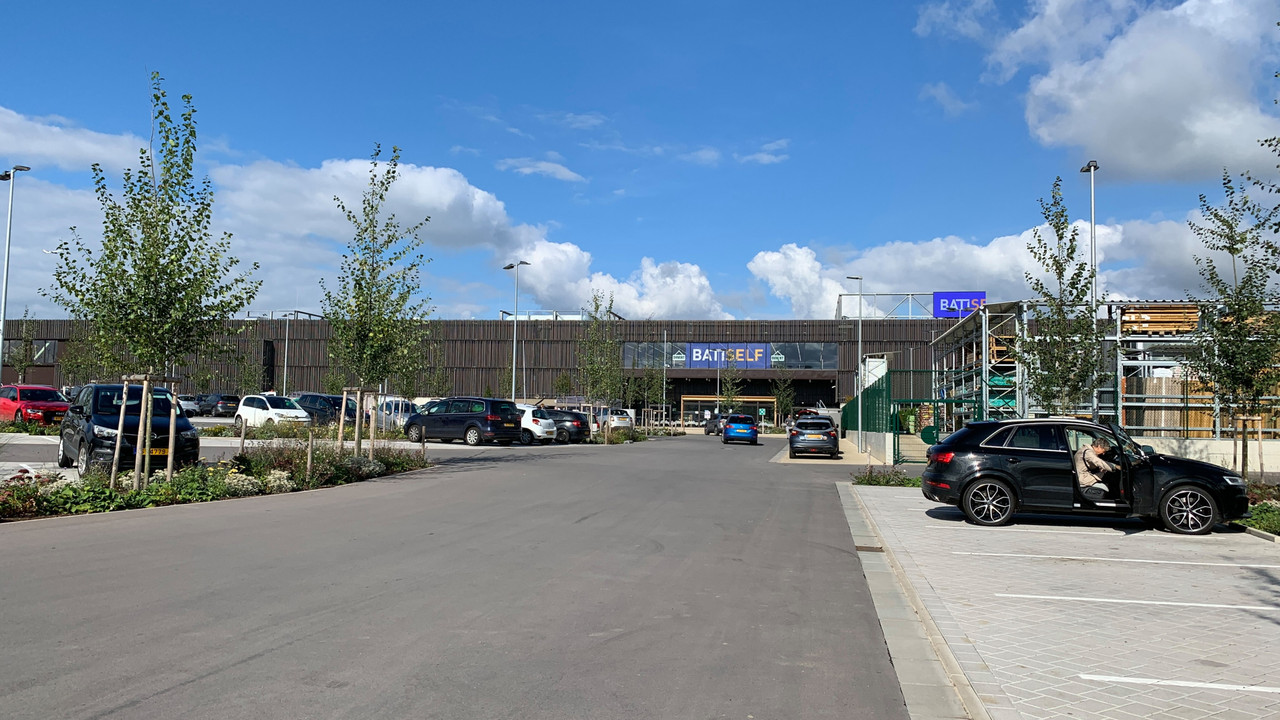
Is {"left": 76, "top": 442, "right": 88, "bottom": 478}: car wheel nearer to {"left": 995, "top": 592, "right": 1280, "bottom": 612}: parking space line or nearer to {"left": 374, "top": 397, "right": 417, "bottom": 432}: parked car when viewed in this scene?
{"left": 995, "top": 592, "right": 1280, "bottom": 612}: parking space line

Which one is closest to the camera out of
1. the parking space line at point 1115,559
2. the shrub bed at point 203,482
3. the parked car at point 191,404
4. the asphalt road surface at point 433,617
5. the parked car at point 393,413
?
the asphalt road surface at point 433,617

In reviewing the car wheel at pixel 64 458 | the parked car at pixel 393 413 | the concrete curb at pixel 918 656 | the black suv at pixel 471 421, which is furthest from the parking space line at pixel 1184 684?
the parked car at pixel 393 413

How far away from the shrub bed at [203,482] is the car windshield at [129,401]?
1.70 meters

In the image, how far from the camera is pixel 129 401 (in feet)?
55.9

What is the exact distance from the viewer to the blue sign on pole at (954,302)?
196ft

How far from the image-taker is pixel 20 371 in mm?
45781

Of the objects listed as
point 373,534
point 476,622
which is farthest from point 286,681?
point 373,534

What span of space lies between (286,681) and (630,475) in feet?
52.2

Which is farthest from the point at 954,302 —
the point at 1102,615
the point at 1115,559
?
the point at 1102,615

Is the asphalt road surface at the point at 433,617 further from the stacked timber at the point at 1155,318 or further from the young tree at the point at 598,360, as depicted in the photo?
the young tree at the point at 598,360

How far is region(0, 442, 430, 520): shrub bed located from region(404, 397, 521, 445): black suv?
463 inches

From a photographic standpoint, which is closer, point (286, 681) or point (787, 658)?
point (286, 681)

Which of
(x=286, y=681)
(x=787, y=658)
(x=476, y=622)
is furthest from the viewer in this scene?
(x=476, y=622)

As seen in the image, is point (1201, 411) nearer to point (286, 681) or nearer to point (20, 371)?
point (286, 681)
